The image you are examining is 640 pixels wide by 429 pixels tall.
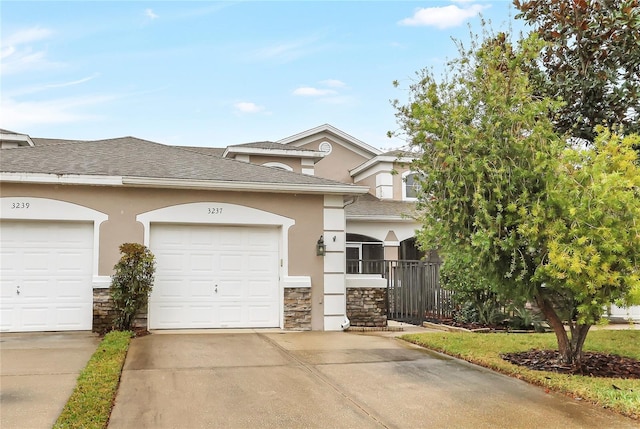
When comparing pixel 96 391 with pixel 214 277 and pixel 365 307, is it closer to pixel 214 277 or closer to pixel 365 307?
pixel 214 277

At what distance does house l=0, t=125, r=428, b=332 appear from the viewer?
11094mm

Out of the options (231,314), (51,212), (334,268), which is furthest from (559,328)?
(51,212)

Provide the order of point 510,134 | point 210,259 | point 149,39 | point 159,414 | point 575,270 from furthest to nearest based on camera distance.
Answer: point 149,39 → point 210,259 → point 510,134 → point 575,270 → point 159,414

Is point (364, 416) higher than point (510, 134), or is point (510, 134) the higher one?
point (510, 134)

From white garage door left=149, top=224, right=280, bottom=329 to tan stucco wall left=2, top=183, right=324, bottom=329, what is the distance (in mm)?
492

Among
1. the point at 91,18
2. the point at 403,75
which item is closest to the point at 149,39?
the point at 91,18

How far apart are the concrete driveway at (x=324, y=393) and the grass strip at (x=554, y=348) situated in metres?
0.22

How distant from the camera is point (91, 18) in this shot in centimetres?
1243

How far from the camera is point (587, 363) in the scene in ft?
27.0

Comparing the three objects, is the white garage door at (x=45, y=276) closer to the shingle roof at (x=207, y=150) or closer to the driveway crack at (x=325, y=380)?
the driveway crack at (x=325, y=380)

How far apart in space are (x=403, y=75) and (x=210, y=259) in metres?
5.88

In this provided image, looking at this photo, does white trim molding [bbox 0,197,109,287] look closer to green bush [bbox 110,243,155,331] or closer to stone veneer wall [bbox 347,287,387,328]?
green bush [bbox 110,243,155,331]

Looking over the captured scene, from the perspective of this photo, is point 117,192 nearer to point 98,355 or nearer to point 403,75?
point 98,355

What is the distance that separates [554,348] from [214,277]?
6.76 meters
